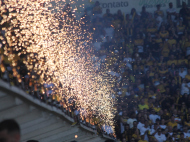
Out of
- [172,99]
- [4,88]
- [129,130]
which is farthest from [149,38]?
[4,88]

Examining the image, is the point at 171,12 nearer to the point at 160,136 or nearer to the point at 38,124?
the point at 160,136

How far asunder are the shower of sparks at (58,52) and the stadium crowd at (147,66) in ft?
1.45

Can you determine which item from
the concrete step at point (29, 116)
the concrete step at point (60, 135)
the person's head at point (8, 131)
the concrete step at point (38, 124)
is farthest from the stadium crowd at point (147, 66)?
the person's head at point (8, 131)

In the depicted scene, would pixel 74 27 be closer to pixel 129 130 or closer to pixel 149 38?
pixel 149 38

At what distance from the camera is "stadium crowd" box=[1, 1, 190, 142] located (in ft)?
24.7

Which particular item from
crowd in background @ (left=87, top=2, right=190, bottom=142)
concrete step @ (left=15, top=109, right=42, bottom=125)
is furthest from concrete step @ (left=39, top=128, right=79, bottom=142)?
crowd in background @ (left=87, top=2, right=190, bottom=142)

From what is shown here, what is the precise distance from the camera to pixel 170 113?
25.8ft

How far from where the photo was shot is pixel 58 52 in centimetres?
848

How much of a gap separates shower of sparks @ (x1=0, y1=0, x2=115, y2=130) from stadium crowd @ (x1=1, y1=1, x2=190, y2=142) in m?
0.44

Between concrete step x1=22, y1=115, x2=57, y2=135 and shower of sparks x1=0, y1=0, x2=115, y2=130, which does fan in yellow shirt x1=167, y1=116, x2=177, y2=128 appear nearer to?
shower of sparks x1=0, y1=0, x2=115, y2=130

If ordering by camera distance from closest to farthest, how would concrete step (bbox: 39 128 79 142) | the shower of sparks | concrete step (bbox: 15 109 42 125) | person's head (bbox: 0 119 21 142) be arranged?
person's head (bbox: 0 119 21 142) < concrete step (bbox: 15 109 42 125) < concrete step (bbox: 39 128 79 142) < the shower of sparks

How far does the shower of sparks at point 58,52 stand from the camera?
7199 millimetres

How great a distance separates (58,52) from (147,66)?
3.31m

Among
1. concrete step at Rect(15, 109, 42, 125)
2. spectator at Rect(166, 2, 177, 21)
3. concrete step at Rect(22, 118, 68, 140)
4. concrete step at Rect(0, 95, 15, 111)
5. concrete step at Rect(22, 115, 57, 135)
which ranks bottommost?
concrete step at Rect(22, 118, 68, 140)
